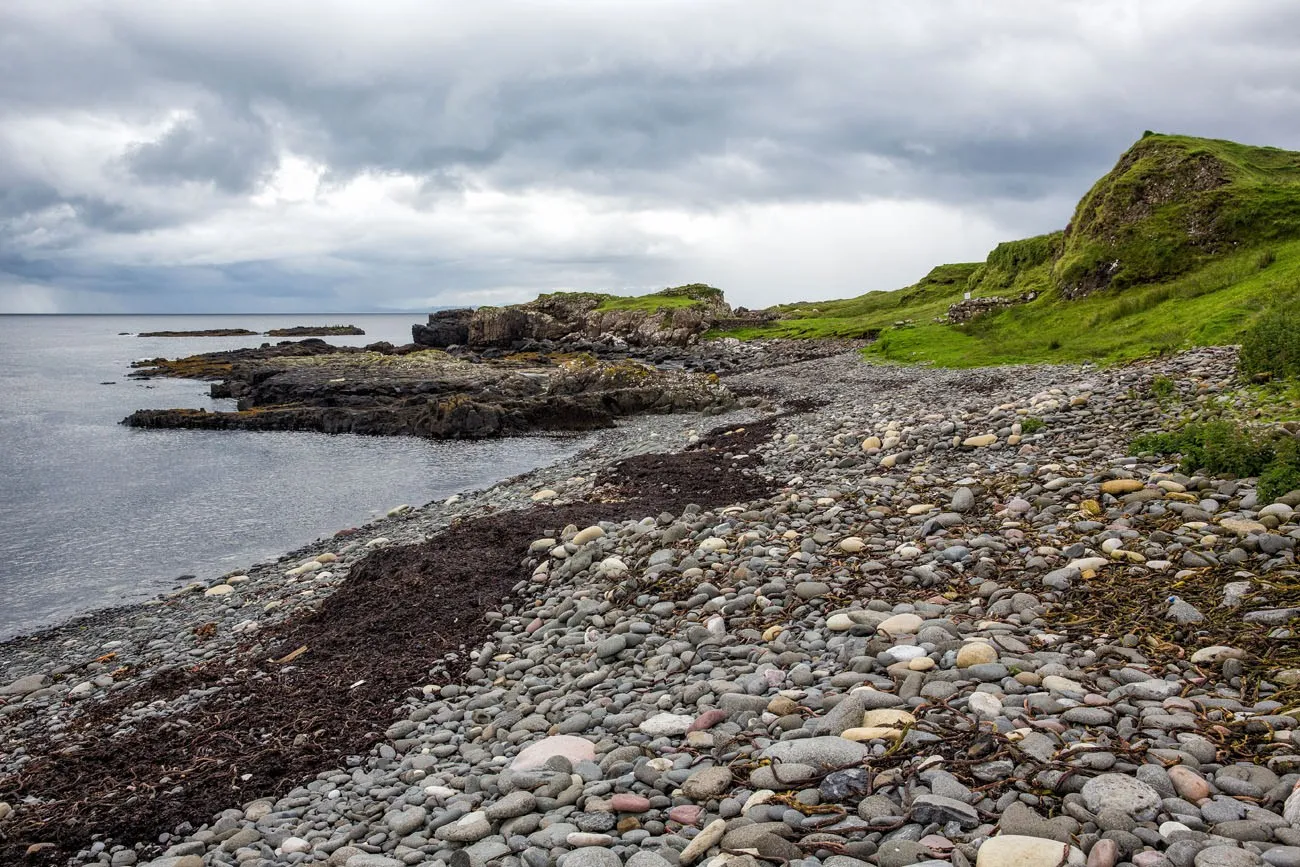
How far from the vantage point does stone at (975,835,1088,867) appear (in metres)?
3.93

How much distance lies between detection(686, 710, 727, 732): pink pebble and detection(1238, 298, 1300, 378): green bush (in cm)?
1213

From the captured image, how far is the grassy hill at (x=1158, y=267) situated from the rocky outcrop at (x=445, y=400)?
44.7 feet

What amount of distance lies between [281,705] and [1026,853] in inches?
321

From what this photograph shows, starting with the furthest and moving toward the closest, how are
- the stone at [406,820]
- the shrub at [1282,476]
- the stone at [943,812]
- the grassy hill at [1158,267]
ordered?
the grassy hill at [1158,267] < the shrub at [1282,476] < the stone at [406,820] < the stone at [943,812]

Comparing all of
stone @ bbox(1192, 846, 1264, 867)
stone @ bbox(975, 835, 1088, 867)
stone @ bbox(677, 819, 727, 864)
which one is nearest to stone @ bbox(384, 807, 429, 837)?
stone @ bbox(677, 819, 727, 864)

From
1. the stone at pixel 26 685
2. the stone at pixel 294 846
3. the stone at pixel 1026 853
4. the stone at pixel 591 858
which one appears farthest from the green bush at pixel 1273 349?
the stone at pixel 26 685

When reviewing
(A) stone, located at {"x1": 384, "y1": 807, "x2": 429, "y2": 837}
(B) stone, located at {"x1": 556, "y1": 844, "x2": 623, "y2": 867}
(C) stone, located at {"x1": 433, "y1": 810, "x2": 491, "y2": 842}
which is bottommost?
(A) stone, located at {"x1": 384, "y1": 807, "x2": 429, "y2": 837}

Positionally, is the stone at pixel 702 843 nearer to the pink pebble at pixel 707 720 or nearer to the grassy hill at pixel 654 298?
the pink pebble at pixel 707 720

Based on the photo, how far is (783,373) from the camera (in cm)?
4972

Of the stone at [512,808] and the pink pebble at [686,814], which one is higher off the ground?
the pink pebble at [686,814]

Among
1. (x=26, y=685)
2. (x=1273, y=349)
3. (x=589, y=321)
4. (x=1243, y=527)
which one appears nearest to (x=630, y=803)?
(x=1243, y=527)

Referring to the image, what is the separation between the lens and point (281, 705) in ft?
30.1

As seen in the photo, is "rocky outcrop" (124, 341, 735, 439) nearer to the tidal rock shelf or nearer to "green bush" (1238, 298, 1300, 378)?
the tidal rock shelf

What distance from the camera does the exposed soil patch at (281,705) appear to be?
728 cm
